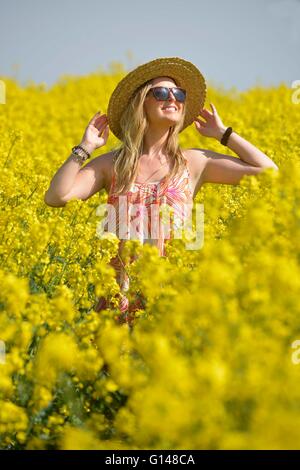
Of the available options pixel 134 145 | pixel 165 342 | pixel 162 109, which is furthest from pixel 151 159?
pixel 165 342

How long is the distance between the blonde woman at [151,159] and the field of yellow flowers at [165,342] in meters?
0.20

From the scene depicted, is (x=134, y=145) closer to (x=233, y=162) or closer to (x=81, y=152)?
(x=81, y=152)

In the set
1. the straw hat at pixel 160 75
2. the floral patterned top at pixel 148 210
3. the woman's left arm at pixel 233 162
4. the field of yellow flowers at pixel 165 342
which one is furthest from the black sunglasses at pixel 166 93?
the field of yellow flowers at pixel 165 342

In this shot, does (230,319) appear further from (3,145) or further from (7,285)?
(3,145)

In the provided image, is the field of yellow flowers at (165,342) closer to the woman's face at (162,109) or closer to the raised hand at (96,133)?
the raised hand at (96,133)

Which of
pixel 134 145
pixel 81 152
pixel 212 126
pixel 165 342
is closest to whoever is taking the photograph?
pixel 165 342

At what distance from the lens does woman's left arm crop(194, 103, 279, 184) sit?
3.69 m

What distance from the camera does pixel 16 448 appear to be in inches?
97.4

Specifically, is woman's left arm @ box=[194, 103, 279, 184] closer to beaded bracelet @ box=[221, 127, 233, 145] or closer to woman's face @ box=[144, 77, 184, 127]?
beaded bracelet @ box=[221, 127, 233, 145]

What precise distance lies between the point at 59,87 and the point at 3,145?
9248mm

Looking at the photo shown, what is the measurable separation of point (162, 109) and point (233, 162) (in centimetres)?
43

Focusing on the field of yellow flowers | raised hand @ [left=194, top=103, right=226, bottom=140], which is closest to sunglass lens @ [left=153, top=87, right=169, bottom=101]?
raised hand @ [left=194, top=103, right=226, bottom=140]

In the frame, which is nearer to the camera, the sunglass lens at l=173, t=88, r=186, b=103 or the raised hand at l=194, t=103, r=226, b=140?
the sunglass lens at l=173, t=88, r=186, b=103

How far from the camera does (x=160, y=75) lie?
379 centimetres
